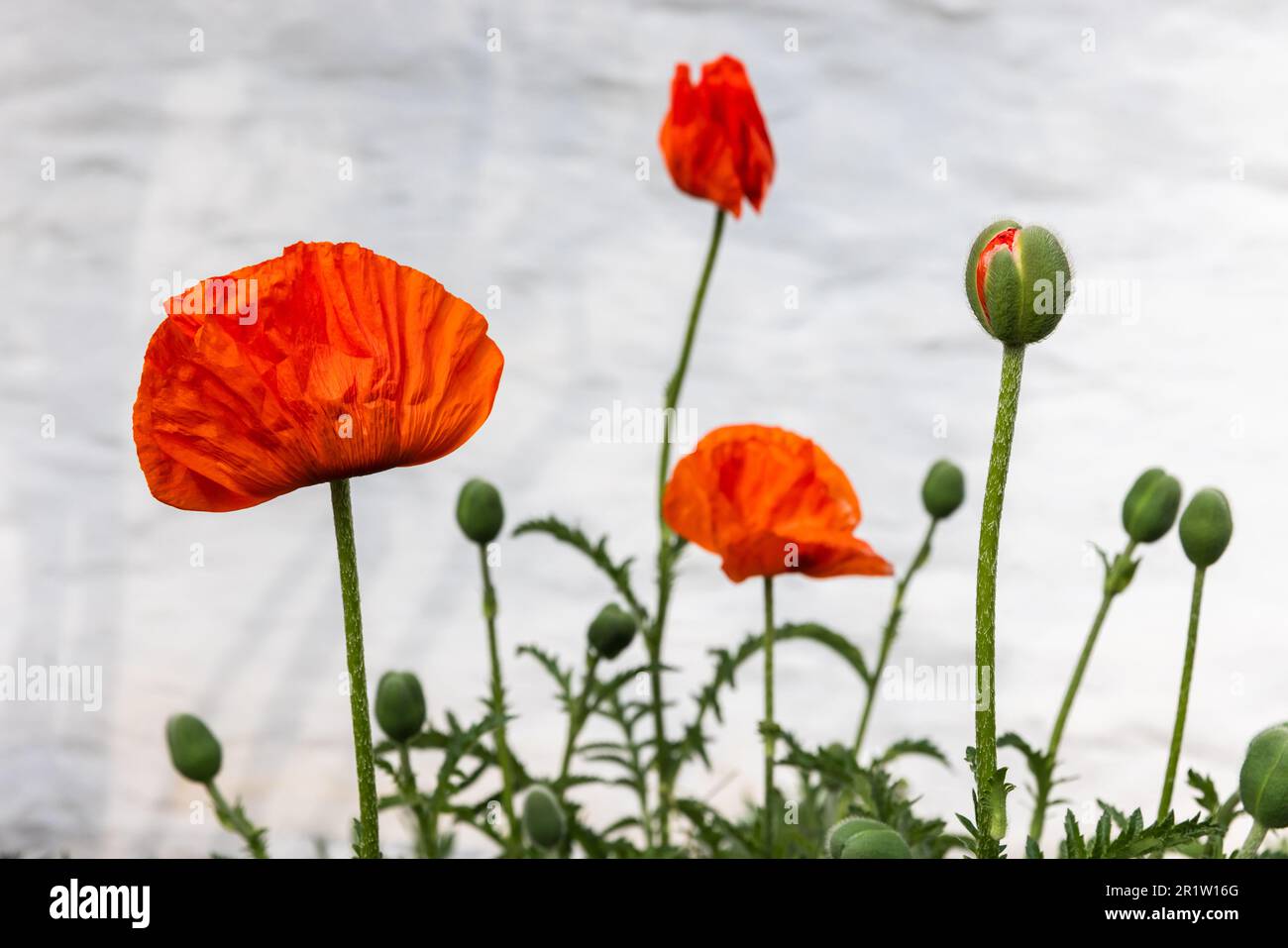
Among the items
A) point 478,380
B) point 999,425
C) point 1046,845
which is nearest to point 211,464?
point 478,380

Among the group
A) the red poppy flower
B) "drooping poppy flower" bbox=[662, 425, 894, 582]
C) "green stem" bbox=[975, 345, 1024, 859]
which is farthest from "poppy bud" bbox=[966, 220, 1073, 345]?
"drooping poppy flower" bbox=[662, 425, 894, 582]

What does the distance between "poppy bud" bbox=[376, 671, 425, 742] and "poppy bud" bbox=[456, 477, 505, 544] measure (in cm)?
12

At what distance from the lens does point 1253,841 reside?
17.1 inches

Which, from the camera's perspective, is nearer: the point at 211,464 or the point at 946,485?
the point at 211,464

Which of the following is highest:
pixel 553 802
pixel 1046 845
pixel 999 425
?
pixel 999 425

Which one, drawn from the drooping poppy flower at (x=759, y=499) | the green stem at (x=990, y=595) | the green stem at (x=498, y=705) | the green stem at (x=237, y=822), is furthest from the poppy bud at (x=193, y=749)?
the green stem at (x=990, y=595)

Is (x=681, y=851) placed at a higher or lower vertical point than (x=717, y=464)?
lower

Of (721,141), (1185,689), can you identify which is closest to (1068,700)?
(1185,689)

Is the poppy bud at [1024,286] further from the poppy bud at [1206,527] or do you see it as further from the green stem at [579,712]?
the green stem at [579,712]

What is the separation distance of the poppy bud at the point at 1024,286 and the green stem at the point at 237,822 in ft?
1.26

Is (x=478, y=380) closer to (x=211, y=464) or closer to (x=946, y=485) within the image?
(x=211, y=464)
